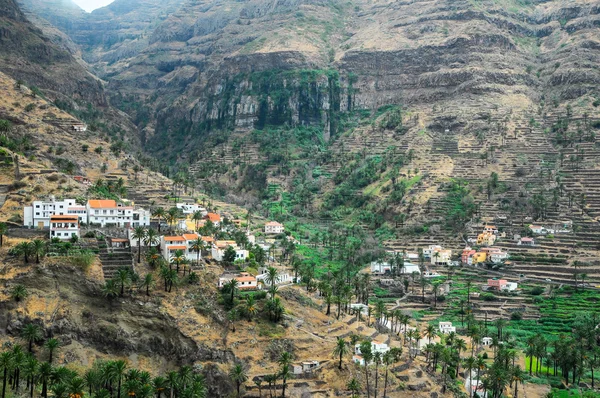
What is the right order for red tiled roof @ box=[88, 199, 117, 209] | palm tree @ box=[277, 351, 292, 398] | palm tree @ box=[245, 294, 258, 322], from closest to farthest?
palm tree @ box=[277, 351, 292, 398]
palm tree @ box=[245, 294, 258, 322]
red tiled roof @ box=[88, 199, 117, 209]

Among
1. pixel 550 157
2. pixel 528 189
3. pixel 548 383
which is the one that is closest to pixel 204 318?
pixel 548 383

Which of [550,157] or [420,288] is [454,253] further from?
[550,157]

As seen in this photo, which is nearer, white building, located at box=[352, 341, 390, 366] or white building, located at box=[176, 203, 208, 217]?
white building, located at box=[352, 341, 390, 366]

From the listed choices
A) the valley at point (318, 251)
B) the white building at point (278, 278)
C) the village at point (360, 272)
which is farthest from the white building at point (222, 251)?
the white building at point (278, 278)

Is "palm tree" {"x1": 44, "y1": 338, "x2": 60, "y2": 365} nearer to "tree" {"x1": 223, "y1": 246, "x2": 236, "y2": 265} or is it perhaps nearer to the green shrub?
the green shrub

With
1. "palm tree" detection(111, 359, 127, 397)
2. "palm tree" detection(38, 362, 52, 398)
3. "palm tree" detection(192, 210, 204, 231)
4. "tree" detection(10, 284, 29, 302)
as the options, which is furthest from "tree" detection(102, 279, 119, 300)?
"palm tree" detection(192, 210, 204, 231)

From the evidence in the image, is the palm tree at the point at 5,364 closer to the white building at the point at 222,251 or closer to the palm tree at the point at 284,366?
the palm tree at the point at 284,366
